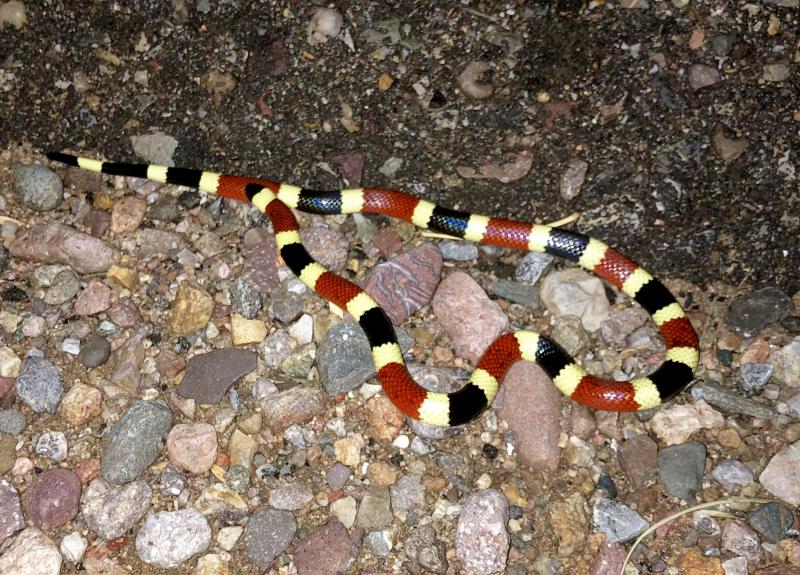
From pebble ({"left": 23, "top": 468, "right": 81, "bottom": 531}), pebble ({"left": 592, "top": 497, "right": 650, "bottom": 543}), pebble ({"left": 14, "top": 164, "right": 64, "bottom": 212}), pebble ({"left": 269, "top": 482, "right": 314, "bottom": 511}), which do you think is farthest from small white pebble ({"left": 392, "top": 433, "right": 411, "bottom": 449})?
pebble ({"left": 14, "top": 164, "right": 64, "bottom": 212})

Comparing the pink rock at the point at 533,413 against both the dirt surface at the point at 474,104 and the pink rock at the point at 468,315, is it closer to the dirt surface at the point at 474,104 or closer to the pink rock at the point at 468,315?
the pink rock at the point at 468,315

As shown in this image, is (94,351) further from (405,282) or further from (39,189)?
(405,282)

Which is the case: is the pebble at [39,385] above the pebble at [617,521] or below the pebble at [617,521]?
below

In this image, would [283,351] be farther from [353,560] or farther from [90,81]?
[90,81]

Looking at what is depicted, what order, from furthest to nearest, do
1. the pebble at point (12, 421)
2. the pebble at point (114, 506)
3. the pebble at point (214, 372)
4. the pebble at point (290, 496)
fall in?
the pebble at point (214, 372) → the pebble at point (12, 421) → the pebble at point (290, 496) → the pebble at point (114, 506)

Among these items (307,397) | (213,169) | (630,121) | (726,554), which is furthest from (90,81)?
(726,554)

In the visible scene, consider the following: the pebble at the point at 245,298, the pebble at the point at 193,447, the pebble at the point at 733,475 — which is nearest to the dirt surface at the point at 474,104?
the pebble at the point at 245,298
